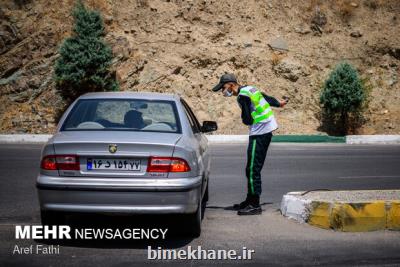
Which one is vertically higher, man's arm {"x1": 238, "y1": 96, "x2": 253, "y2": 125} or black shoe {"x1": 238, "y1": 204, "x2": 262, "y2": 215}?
man's arm {"x1": 238, "y1": 96, "x2": 253, "y2": 125}

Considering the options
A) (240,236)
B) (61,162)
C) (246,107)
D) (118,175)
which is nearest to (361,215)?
(240,236)

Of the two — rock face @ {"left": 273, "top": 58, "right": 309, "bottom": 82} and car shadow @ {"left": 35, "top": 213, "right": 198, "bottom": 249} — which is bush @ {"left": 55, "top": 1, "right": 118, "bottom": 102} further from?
car shadow @ {"left": 35, "top": 213, "right": 198, "bottom": 249}

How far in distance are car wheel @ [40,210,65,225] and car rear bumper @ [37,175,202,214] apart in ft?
1.33

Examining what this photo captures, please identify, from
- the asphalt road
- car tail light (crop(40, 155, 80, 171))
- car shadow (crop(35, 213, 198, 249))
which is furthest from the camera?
car shadow (crop(35, 213, 198, 249))

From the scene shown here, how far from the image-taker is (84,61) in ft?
80.6

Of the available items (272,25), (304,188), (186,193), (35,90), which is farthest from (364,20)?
(186,193)

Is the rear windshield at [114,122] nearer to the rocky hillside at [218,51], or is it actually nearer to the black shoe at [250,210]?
the black shoe at [250,210]

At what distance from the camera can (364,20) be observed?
31859mm

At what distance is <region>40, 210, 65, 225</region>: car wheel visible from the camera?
18.1 feet

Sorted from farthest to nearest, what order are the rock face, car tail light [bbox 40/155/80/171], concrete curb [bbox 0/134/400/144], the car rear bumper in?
the rock face < concrete curb [bbox 0/134/400/144] < car tail light [bbox 40/155/80/171] < the car rear bumper

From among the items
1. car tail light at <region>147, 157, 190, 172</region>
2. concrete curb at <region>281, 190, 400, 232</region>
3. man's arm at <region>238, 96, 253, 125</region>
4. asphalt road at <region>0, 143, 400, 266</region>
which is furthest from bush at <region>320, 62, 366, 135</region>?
car tail light at <region>147, 157, 190, 172</region>

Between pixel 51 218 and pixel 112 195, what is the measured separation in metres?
1.01

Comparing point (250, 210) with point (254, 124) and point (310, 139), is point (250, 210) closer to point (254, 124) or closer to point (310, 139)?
point (254, 124)

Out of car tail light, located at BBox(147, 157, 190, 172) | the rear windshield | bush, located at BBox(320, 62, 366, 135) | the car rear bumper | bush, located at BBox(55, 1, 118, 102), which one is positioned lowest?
bush, located at BBox(320, 62, 366, 135)
